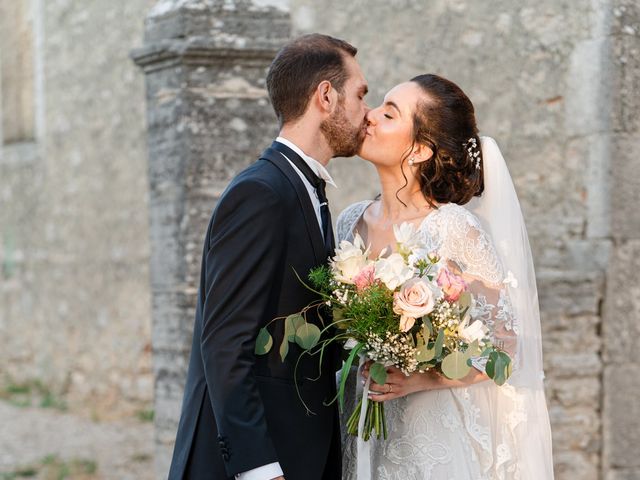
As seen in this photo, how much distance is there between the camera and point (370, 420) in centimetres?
330

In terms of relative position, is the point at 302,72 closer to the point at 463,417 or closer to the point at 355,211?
the point at 355,211

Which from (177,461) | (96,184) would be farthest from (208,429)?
(96,184)

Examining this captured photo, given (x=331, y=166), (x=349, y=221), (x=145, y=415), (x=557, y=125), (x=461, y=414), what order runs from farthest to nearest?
(x=145, y=415) → (x=331, y=166) → (x=557, y=125) → (x=349, y=221) → (x=461, y=414)

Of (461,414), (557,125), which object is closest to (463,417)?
(461,414)

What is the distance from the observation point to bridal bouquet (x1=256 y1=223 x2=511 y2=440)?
3.04 meters

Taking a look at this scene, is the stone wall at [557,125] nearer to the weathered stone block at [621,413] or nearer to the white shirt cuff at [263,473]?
the weathered stone block at [621,413]

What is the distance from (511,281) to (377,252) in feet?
1.50

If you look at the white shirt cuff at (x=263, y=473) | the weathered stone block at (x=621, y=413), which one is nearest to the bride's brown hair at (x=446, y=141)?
the white shirt cuff at (x=263, y=473)

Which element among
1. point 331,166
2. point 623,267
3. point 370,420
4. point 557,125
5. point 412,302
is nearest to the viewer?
point 412,302

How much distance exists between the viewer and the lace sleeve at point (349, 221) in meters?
3.77

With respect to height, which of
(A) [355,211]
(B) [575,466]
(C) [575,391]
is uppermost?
(A) [355,211]

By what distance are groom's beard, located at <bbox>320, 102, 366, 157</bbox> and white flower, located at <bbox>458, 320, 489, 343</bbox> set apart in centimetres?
72

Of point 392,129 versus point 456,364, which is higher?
point 392,129

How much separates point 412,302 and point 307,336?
12.9 inches
